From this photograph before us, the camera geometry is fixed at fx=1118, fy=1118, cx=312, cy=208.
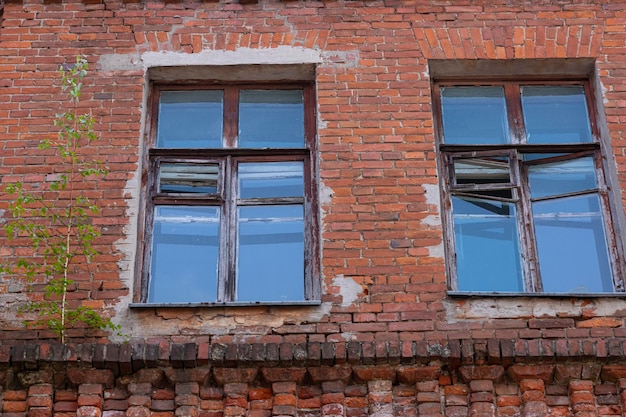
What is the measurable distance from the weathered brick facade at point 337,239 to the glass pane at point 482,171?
1.30 feet

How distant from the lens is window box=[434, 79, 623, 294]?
26.3 feet

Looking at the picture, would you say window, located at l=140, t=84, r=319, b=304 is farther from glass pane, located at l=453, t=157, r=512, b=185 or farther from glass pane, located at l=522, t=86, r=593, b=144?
glass pane, located at l=522, t=86, r=593, b=144

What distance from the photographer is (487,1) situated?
353 inches

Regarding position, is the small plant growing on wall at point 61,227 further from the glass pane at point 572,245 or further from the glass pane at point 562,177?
the glass pane at point 562,177

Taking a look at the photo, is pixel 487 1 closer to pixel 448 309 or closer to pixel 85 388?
pixel 448 309

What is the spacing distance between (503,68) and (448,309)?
2.23 metres

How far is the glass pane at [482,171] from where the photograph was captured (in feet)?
27.6

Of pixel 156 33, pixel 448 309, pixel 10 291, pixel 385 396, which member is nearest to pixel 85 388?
pixel 10 291

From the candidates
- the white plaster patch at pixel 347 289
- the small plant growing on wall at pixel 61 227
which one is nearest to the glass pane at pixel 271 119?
the small plant growing on wall at pixel 61 227

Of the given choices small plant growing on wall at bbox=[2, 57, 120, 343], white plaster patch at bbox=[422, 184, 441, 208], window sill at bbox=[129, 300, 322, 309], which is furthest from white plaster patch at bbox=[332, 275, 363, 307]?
small plant growing on wall at bbox=[2, 57, 120, 343]

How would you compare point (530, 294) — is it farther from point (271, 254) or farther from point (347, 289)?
point (271, 254)

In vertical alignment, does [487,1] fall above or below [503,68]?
above

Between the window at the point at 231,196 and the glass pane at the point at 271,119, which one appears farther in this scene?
the glass pane at the point at 271,119

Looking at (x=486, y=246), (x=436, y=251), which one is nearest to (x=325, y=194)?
(x=436, y=251)
